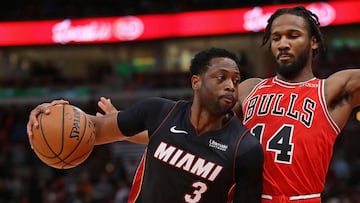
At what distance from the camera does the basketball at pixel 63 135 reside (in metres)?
3.67

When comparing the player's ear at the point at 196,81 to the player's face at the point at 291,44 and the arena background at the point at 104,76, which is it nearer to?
the player's face at the point at 291,44

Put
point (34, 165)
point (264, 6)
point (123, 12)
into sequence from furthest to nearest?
point (123, 12)
point (34, 165)
point (264, 6)

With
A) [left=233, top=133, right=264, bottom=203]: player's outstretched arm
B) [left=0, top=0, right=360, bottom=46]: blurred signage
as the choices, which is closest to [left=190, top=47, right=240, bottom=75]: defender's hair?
[left=233, top=133, right=264, bottom=203]: player's outstretched arm

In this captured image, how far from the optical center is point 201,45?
19469mm

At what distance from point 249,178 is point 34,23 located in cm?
1527

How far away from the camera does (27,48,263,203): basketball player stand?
11.4 feet

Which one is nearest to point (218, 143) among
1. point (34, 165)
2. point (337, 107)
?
point (337, 107)

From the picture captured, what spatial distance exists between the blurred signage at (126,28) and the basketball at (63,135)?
1242cm

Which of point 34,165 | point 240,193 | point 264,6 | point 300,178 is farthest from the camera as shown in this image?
point 34,165

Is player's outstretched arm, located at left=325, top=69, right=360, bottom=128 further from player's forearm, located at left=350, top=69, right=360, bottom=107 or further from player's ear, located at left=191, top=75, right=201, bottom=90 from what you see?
player's ear, located at left=191, top=75, right=201, bottom=90

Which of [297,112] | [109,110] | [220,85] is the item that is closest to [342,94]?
[297,112]

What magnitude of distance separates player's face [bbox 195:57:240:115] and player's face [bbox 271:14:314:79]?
1.28ft

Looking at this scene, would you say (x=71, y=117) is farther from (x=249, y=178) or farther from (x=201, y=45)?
(x=201, y=45)

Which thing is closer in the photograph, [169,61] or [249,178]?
[249,178]
